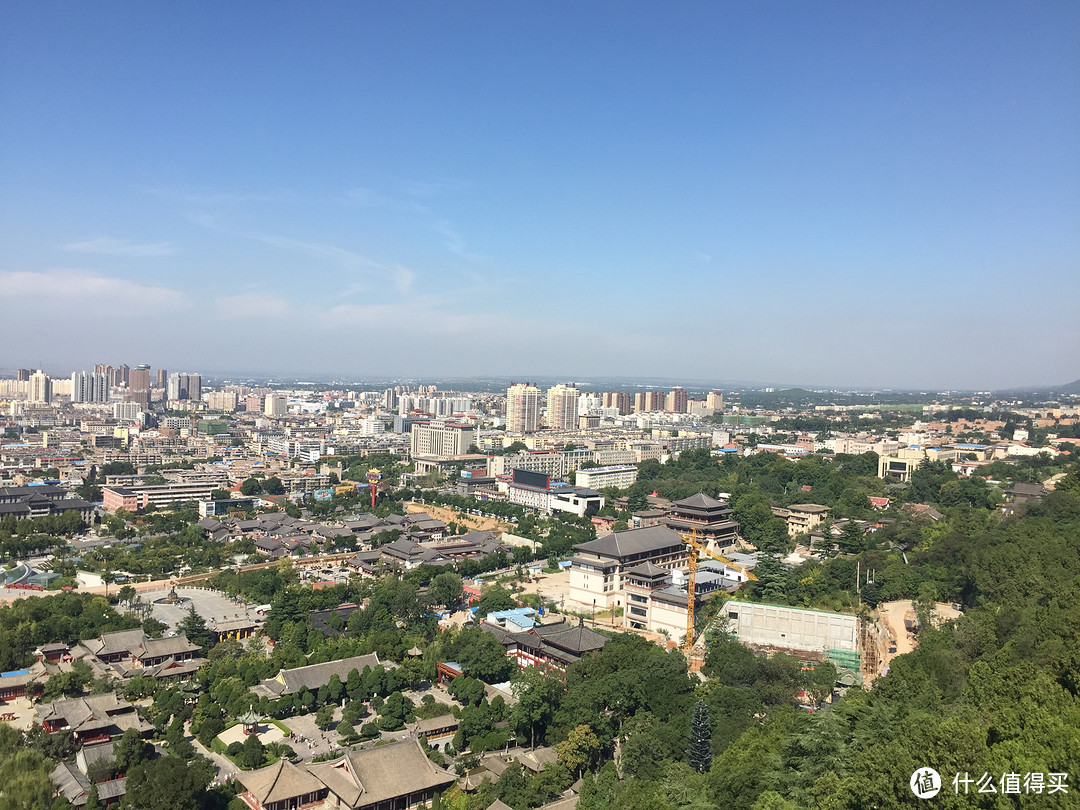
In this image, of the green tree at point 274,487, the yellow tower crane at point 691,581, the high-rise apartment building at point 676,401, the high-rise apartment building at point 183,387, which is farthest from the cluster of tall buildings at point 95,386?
the yellow tower crane at point 691,581

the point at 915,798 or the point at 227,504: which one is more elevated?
the point at 915,798

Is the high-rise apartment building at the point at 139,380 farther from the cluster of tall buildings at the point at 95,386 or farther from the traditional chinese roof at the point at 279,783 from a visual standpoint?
the traditional chinese roof at the point at 279,783

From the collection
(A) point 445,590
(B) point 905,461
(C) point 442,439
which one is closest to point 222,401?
(C) point 442,439

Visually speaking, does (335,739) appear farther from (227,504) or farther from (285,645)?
(227,504)

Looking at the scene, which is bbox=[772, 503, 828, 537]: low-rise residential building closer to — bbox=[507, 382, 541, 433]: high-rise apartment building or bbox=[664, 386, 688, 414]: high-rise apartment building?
bbox=[507, 382, 541, 433]: high-rise apartment building

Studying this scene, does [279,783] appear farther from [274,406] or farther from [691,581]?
[274,406]

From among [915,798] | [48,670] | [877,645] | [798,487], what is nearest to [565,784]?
[915,798]
